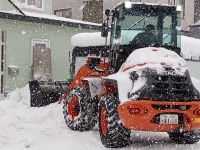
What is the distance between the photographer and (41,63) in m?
19.0

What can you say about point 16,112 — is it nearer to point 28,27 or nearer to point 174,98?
point 174,98

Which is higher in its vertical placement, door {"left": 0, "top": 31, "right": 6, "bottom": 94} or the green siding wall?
the green siding wall

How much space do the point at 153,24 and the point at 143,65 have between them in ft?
5.18

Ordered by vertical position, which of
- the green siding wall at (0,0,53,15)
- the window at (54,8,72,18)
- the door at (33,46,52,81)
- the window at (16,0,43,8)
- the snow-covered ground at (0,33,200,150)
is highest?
the window at (54,8,72,18)

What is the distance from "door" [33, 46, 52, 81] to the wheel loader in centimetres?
957

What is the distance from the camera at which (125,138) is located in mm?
7504

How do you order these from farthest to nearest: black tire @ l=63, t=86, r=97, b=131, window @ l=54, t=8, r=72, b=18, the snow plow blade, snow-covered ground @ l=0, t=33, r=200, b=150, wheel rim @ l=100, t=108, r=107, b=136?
1. window @ l=54, t=8, r=72, b=18
2. the snow plow blade
3. black tire @ l=63, t=86, r=97, b=131
4. wheel rim @ l=100, t=108, r=107, b=136
5. snow-covered ground @ l=0, t=33, r=200, b=150

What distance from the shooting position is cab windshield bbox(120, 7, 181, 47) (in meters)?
8.50

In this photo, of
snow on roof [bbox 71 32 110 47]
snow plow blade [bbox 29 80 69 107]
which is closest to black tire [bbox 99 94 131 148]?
snow plow blade [bbox 29 80 69 107]

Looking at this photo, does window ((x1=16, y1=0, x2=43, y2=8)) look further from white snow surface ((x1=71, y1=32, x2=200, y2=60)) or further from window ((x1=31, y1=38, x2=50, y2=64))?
white snow surface ((x1=71, y1=32, x2=200, y2=60))

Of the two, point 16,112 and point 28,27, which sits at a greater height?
point 28,27

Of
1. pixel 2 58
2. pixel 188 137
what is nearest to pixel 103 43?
pixel 2 58

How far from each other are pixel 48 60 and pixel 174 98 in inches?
501

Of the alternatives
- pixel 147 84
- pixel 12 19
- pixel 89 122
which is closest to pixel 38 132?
pixel 89 122
